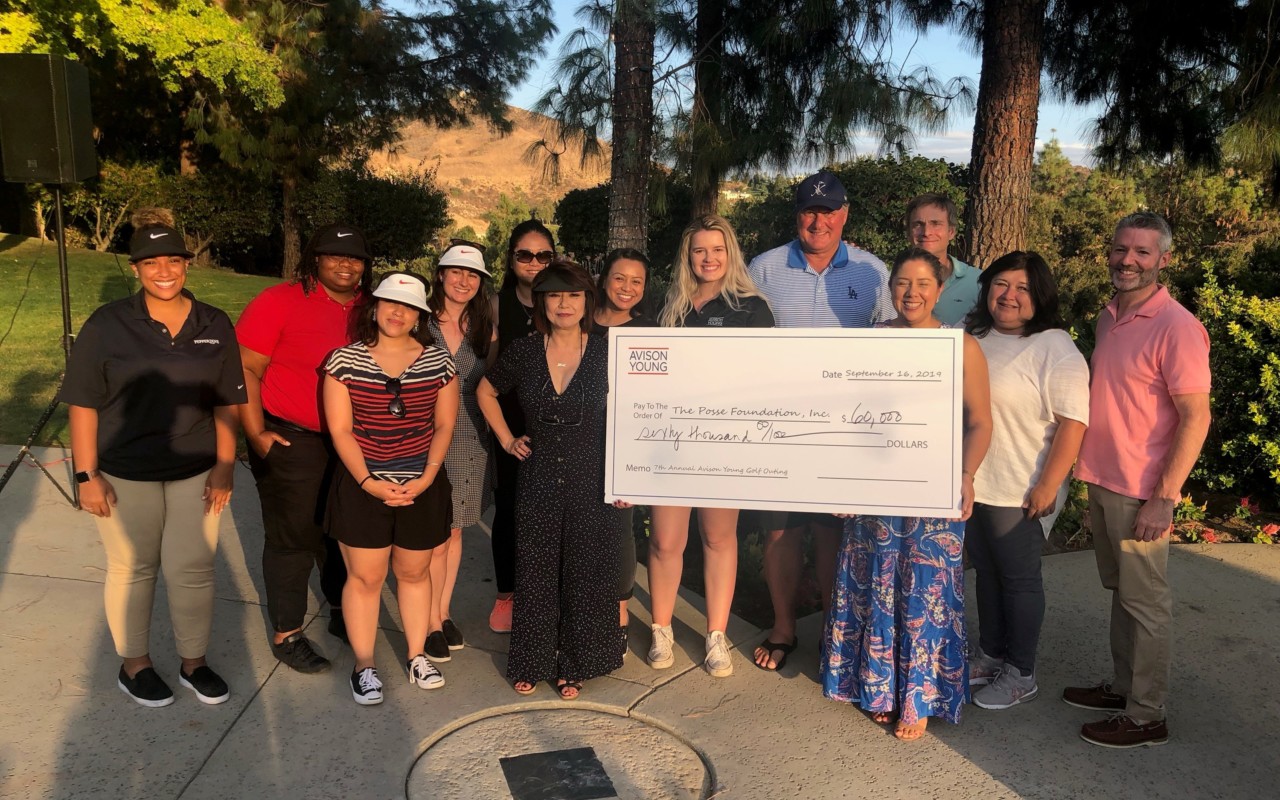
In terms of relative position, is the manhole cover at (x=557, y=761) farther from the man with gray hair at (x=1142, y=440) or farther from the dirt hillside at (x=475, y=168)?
the dirt hillside at (x=475, y=168)

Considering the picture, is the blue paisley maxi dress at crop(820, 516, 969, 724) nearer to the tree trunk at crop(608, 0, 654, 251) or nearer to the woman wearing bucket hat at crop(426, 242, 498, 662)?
the woman wearing bucket hat at crop(426, 242, 498, 662)

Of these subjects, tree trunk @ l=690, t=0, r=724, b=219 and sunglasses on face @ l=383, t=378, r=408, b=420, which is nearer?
sunglasses on face @ l=383, t=378, r=408, b=420

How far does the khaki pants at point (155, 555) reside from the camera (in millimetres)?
3398

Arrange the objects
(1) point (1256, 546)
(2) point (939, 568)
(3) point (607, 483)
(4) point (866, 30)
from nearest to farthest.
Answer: (2) point (939, 568)
(3) point (607, 483)
(1) point (1256, 546)
(4) point (866, 30)

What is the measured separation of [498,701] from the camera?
3646mm

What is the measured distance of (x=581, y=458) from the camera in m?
3.65

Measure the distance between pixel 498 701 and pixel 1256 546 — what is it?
4745mm

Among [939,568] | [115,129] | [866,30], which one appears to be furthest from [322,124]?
[939,568]

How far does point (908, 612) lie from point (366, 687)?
2.08 m

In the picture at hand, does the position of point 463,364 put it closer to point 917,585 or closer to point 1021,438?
point 917,585

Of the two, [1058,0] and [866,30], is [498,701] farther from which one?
[1058,0]

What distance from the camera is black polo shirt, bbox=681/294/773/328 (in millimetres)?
3734

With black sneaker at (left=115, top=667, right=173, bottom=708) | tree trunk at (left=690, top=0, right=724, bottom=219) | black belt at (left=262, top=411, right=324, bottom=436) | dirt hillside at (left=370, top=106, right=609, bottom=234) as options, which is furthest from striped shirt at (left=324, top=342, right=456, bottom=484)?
dirt hillside at (left=370, top=106, right=609, bottom=234)

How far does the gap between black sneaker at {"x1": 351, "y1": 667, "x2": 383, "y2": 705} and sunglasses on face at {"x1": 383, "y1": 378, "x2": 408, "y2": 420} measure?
1034mm
